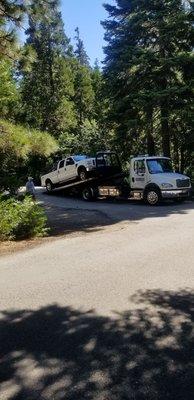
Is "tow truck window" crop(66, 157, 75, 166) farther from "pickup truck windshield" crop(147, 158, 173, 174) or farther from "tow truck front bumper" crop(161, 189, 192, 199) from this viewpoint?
"tow truck front bumper" crop(161, 189, 192, 199)

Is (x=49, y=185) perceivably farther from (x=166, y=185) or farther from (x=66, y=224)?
(x=66, y=224)

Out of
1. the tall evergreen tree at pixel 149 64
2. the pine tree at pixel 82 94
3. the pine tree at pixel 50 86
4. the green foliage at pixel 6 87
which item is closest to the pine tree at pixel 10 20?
the green foliage at pixel 6 87

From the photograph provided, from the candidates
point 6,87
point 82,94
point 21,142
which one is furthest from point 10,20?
point 82,94

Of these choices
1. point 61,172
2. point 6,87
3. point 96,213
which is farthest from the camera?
point 61,172

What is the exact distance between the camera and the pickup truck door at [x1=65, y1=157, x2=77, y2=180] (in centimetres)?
2511

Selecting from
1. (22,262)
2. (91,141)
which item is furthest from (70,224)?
(91,141)

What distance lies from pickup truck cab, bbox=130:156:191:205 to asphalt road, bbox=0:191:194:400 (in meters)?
9.12

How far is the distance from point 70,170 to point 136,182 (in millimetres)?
5191

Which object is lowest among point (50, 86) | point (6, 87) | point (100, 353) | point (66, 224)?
point (100, 353)

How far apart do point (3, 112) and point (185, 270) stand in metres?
5.73

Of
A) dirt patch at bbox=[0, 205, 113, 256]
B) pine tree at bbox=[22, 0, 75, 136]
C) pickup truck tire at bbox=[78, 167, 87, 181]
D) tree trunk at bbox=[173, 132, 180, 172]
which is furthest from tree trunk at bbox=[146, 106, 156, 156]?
pine tree at bbox=[22, 0, 75, 136]

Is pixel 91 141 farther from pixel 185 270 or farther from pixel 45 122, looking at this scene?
pixel 185 270

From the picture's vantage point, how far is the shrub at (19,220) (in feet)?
40.3

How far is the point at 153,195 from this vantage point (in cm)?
2064
